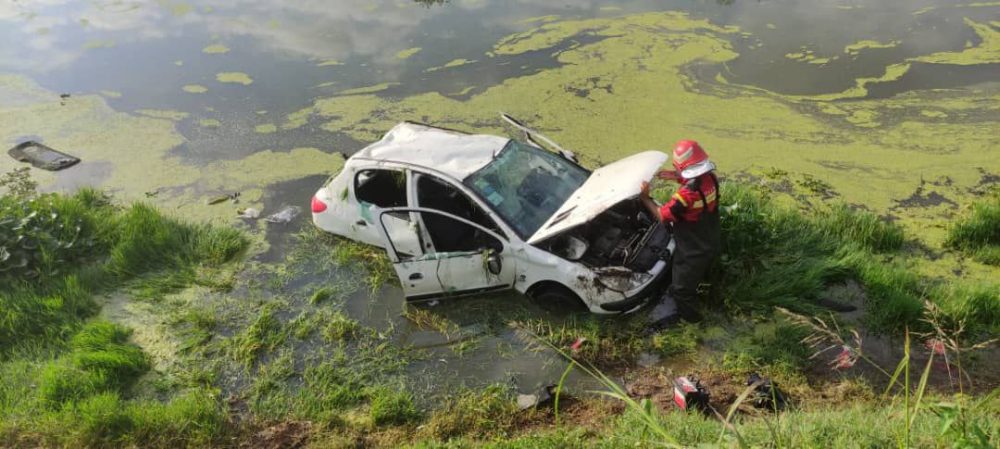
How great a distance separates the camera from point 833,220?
5.94 m

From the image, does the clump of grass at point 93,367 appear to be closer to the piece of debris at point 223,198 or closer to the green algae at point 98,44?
the piece of debris at point 223,198

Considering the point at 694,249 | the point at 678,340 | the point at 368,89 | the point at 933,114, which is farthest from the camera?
the point at 368,89

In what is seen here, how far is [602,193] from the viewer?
15.8 ft

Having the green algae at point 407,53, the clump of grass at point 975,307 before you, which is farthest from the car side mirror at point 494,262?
the green algae at point 407,53

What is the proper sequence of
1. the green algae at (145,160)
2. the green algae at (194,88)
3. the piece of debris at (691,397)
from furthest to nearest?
1. the green algae at (194,88)
2. the green algae at (145,160)
3. the piece of debris at (691,397)

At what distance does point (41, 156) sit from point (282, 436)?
695 centimetres

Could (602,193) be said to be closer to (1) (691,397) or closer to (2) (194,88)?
(1) (691,397)

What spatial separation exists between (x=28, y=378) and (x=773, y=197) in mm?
7254

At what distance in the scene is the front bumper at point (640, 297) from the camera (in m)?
4.87

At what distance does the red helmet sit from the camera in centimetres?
438

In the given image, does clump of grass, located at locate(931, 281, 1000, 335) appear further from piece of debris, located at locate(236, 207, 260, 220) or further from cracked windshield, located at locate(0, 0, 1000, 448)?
piece of debris, located at locate(236, 207, 260, 220)

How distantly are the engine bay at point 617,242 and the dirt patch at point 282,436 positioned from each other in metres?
2.33

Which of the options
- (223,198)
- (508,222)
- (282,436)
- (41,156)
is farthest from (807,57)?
(41,156)

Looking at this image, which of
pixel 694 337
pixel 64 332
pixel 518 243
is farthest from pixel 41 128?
pixel 694 337
